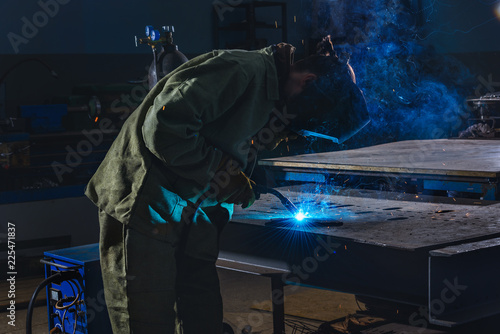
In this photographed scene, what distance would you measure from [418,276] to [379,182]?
1522 mm

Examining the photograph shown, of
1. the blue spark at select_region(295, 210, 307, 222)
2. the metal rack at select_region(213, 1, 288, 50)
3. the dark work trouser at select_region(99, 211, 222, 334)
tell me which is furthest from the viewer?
the metal rack at select_region(213, 1, 288, 50)

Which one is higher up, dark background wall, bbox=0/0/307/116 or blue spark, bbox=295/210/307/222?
dark background wall, bbox=0/0/307/116

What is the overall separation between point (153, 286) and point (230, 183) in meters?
0.35

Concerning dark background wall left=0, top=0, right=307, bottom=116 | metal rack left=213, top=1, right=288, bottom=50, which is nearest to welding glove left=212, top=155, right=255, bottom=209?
dark background wall left=0, top=0, right=307, bottom=116

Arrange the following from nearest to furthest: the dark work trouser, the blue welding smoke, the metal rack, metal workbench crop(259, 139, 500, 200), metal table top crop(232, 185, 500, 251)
Answer: the dark work trouser
metal table top crop(232, 185, 500, 251)
metal workbench crop(259, 139, 500, 200)
the blue welding smoke
the metal rack

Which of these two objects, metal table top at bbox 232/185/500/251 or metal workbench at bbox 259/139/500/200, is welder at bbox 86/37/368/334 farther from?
metal workbench at bbox 259/139/500/200

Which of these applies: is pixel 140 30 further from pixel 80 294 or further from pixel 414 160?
pixel 80 294

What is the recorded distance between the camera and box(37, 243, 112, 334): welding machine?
216 centimetres

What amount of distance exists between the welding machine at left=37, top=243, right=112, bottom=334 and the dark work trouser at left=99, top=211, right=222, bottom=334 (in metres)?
0.42
